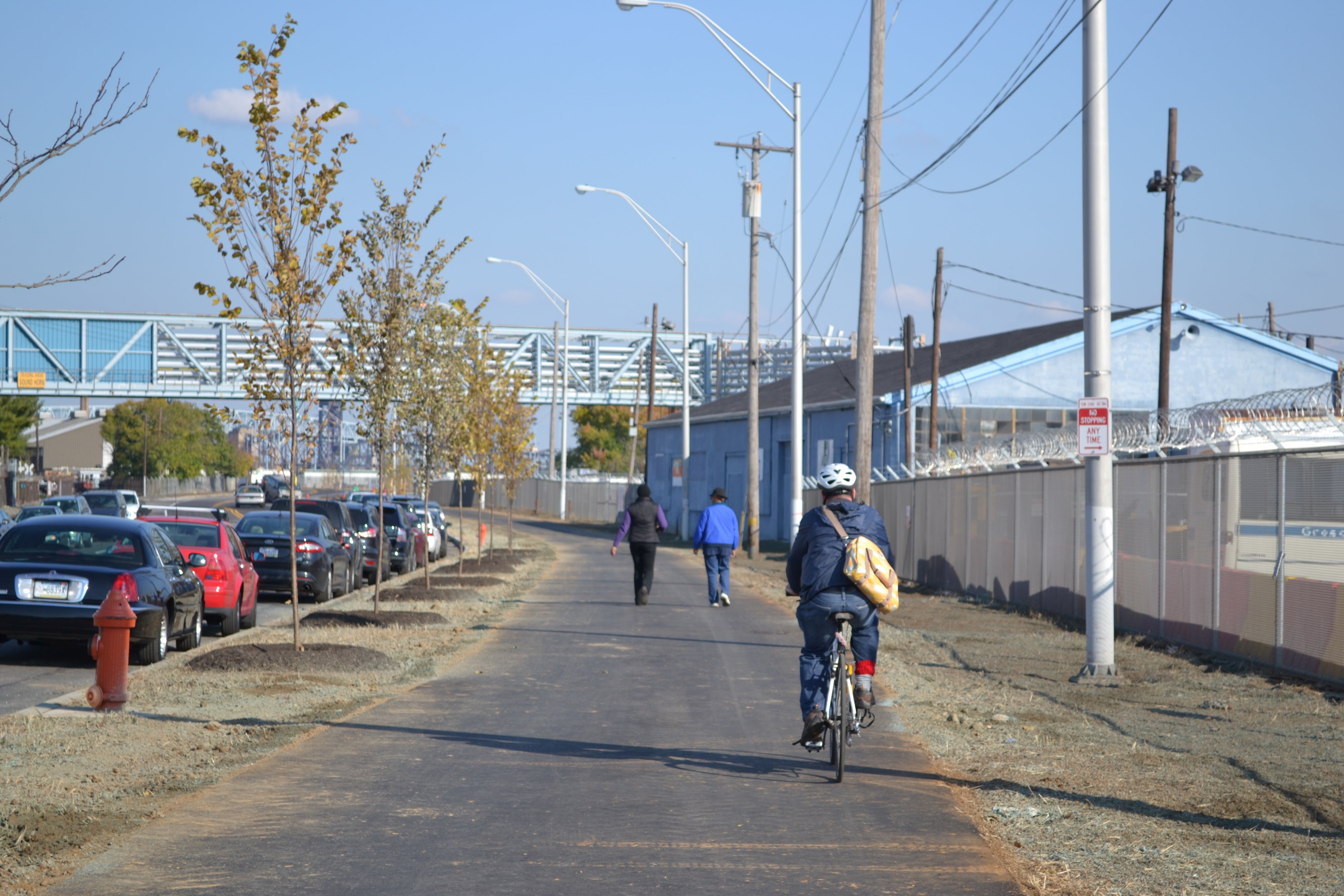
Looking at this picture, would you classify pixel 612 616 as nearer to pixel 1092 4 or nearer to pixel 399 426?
pixel 399 426

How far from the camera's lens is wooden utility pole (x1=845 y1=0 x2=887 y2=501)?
75.3 ft

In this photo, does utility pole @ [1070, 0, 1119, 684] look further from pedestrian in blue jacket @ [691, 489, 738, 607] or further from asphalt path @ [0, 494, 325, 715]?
asphalt path @ [0, 494, 325, 715]

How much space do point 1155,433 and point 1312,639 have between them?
5.90 m

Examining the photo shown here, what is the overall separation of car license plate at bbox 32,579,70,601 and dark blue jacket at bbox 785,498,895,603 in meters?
7.66

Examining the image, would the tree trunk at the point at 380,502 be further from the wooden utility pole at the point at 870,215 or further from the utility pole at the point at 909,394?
the utility pole at the point at 909,394

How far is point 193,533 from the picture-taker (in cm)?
1761

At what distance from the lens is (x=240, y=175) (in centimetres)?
1252

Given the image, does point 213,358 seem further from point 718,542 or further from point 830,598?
point 830,598

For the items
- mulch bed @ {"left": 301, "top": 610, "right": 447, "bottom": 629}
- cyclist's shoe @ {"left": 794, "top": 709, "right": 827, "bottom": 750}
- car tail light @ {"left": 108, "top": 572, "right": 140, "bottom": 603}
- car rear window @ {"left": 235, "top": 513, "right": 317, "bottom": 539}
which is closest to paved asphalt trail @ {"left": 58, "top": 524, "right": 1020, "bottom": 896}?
cyclist's shoe @ {"left": 794, "top": 709, "right": 827, "bottom": 750}

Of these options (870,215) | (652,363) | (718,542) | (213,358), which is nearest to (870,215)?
(870,215)

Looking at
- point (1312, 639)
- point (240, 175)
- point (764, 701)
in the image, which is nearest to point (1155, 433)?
point (1312, 639)

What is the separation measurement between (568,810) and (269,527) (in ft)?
51.4

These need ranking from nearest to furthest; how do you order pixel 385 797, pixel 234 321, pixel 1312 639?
pixel 385 797, pixel 1312 639, pixel 234 321

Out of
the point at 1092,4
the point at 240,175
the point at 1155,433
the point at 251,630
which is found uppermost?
the point at 1092,4
